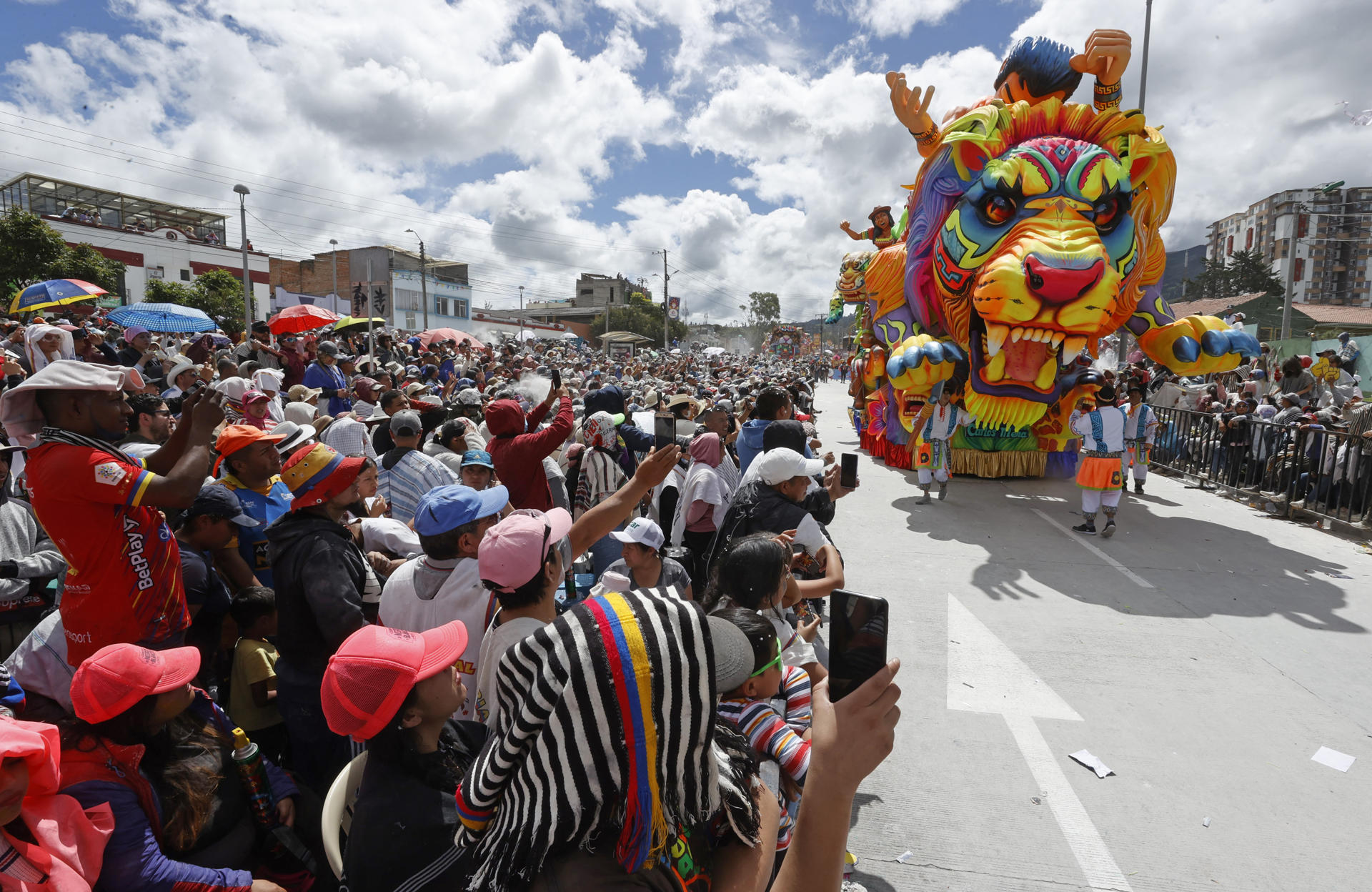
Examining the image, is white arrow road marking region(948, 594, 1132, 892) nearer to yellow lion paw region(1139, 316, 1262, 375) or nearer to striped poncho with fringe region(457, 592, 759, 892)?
striped poncho with fringe region(457, 592, 759, 892)

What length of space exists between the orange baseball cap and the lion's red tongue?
792 cm

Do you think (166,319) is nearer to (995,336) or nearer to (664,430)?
(664,430)

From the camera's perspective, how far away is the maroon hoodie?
443 centimetres

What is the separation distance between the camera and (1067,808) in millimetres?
3154

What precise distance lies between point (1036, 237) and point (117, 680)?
8603 millimetres

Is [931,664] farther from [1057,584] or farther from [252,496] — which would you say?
[252,496]

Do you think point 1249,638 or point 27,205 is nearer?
point 1249,638

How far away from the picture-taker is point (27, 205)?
133 ft

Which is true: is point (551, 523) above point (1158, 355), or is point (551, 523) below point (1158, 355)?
below

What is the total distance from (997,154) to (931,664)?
6725 millimetres

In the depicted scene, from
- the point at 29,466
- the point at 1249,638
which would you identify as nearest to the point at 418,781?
the point at 29,466

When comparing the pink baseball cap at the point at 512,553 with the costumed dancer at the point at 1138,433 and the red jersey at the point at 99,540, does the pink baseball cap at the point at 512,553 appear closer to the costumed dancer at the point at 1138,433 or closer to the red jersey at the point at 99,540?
the red jersey at the point at 99,540

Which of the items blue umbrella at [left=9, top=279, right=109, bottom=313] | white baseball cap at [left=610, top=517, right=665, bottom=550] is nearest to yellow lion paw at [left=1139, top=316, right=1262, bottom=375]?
white baseball cap at [left=610, top=517, right=665, bottom=550]

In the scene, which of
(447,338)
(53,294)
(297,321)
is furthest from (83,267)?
Answer: (53,294)
